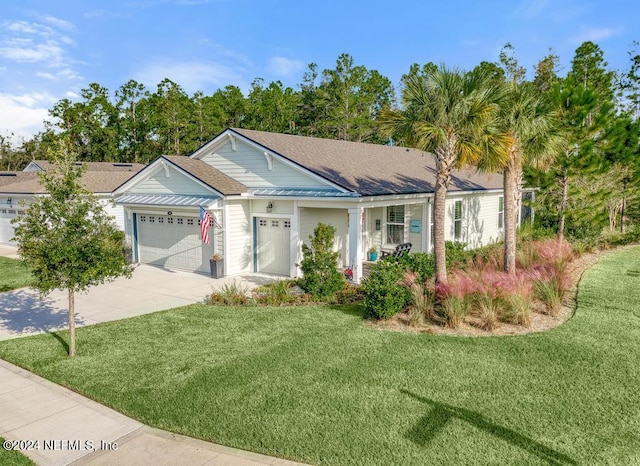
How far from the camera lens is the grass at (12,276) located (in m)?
15.9

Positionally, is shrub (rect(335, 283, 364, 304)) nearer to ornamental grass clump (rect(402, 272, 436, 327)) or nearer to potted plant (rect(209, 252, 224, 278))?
ornamental grass clump (rect(402, 272, 436, 327))

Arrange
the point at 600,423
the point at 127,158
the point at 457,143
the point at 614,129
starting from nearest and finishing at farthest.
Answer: the point at 600,423
the point at 457,143
the point at 614,129
the point at 127,158

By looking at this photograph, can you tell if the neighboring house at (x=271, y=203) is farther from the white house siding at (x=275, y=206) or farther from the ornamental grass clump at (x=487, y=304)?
the ornamental grass clump at (x=487, y=304)

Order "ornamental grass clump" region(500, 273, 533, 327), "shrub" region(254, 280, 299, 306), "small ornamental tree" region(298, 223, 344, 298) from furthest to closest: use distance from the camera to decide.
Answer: "small ornamental tree" region(298, 223, 344, 298), "shrub" region(254, 280, 299, 306), "ornamental grass clump" region(500, 273, 533, 327)

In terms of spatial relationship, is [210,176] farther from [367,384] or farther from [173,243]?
[367,384]

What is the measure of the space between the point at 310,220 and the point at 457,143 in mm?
6680

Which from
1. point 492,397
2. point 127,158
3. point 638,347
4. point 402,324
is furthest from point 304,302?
point 127,158

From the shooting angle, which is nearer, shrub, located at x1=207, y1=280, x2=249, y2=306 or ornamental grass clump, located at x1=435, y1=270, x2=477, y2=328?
ornamental grass clump, located at x1=435, y1=270, x2=477, y2=328

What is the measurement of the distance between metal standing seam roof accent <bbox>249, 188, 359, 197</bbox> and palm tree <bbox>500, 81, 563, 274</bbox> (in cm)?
472

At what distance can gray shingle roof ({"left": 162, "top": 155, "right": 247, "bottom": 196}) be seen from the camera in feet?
55.0

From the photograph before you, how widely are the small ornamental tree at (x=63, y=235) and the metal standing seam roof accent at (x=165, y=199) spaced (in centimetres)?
795

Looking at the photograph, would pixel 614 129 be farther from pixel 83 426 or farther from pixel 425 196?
pixel 83 426

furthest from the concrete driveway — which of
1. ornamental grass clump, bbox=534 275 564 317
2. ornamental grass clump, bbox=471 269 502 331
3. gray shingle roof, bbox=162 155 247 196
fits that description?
ornamental grass clump, bbox=534 275 564 317

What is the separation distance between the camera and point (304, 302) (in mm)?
12781
